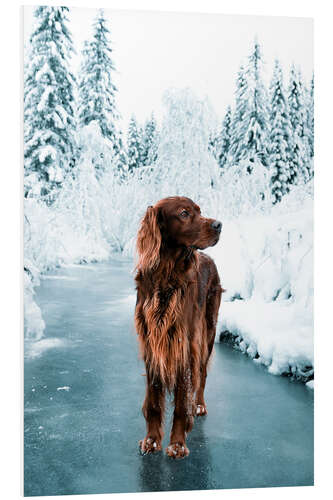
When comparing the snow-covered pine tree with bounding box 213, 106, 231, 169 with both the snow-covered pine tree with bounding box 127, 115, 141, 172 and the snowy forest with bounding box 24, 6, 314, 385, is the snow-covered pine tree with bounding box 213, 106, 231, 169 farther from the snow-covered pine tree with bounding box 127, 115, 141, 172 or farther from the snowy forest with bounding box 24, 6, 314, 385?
the snow-covered pine tree with bounding box 127, 115, 141, 172

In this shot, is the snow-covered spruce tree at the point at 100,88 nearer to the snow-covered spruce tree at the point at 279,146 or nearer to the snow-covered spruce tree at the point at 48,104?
the snow-covered spruce tree at the point at 48,104

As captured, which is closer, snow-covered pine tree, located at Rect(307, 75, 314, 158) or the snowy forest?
the snowy forest

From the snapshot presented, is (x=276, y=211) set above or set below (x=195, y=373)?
above

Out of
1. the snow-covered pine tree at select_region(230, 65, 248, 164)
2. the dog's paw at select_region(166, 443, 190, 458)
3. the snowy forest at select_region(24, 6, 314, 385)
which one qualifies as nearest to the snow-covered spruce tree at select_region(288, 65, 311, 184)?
the snowy forest at select_region(24, 6, 314, 385)
